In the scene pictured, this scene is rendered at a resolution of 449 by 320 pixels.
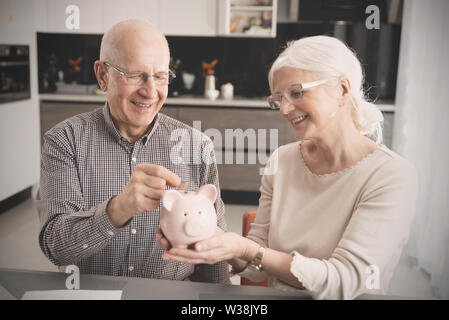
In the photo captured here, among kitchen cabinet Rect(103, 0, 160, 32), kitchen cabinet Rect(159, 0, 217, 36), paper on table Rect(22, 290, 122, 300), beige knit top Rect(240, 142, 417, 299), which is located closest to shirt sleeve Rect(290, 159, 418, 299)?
beige knit top Rect(240, 142, 417, 299)

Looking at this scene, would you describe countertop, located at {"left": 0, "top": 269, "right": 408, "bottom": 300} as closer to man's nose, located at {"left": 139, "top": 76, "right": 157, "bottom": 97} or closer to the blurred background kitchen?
man's nose, located at {"left": 139, "top": 76, "right": 157, "bottom": 97}

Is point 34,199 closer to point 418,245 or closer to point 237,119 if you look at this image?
point 237,119

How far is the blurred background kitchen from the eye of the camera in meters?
2.89

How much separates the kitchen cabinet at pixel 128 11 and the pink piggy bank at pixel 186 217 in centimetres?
246

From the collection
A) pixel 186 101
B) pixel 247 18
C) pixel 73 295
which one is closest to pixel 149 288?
pixel 73 295

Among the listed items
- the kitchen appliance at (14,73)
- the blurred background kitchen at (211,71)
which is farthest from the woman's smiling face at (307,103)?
the kitchen appliance at (14,73)

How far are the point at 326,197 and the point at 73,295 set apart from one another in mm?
621

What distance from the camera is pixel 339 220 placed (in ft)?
3.62

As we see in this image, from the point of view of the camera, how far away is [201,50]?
4.00 meters

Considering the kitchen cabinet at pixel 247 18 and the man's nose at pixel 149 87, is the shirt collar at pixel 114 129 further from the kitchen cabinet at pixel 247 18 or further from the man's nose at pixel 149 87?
the kitchen cabinet at pixel 247 18

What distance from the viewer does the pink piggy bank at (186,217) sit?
868mm

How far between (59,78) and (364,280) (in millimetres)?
3601

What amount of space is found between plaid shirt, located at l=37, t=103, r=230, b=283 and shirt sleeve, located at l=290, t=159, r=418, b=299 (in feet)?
1.45
